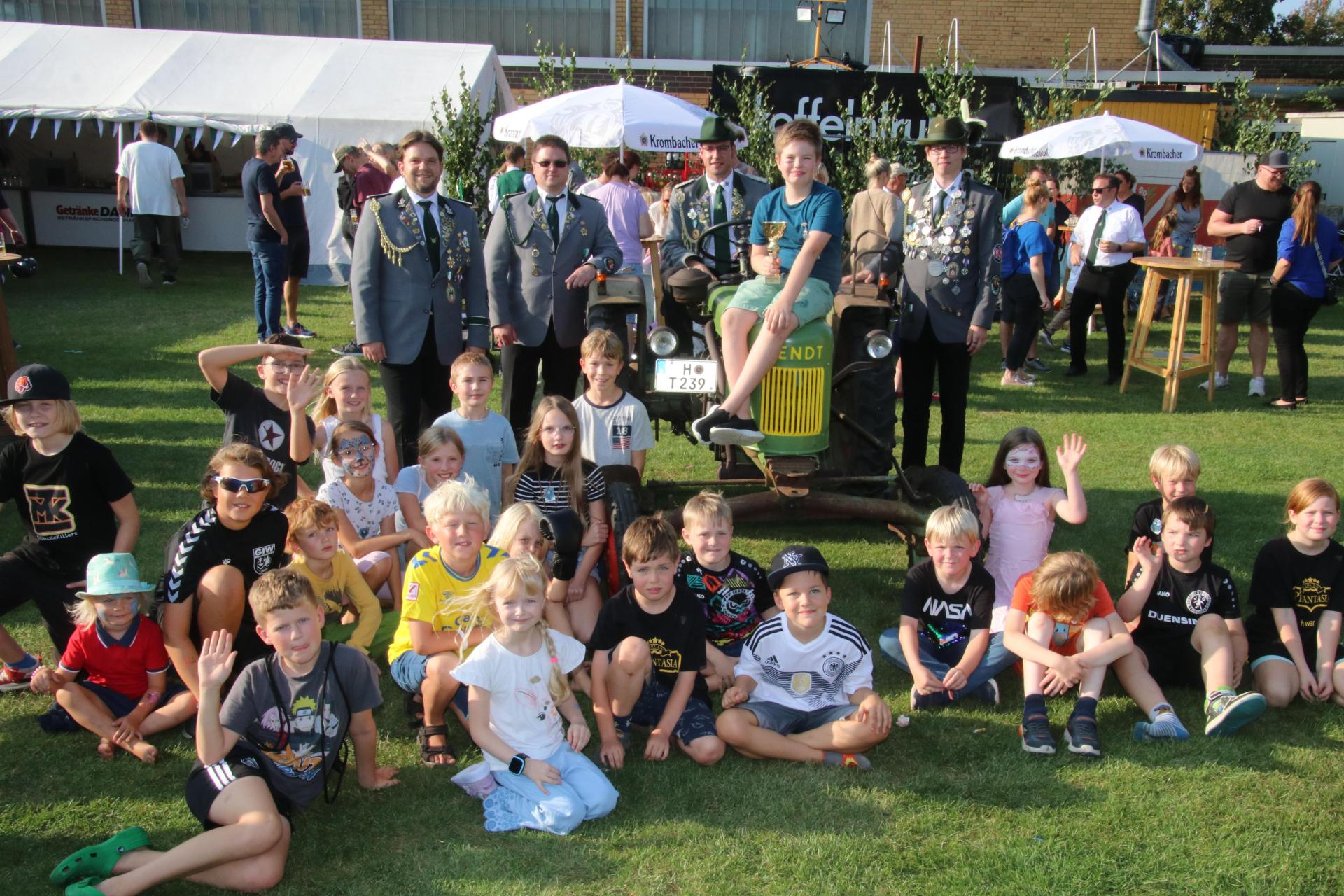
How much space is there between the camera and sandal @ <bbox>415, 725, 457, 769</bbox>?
138 inches

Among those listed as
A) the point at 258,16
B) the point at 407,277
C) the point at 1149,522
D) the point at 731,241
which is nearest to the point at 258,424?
the point at 407,277

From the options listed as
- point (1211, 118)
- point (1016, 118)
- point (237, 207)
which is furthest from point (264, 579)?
point (1211, 118)

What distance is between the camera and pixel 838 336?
17.4 ft

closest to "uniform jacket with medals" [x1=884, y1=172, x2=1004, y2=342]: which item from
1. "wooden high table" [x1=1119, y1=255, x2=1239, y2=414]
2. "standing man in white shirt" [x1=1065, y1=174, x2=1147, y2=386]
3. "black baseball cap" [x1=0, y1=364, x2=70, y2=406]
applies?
"wooden high table" [x1=1119, y1=255, x2=1239, y2=414]

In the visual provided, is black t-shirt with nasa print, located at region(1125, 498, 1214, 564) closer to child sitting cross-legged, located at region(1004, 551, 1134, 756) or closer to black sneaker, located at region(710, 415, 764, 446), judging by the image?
child sitting cross-legged, located at region(1004, 551, 1134, 756)

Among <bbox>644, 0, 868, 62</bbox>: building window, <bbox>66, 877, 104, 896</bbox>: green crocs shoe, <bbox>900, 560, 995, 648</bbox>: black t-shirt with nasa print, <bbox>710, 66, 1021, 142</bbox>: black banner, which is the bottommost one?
<bbox>66, 877, 104, 896</bbox>: green crocs shoe

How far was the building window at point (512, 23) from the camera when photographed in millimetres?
18234

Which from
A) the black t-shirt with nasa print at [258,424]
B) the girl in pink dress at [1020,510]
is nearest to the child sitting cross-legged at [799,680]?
the girl in pink dress at [1020,510]

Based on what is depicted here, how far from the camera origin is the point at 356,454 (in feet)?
14.2

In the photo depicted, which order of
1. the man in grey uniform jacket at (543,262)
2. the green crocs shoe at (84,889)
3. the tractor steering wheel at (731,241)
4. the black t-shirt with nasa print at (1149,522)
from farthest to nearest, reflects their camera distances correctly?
the man in grey uniform jacket at (543,262) < the tractor steering wheel at (731,241) < the black t-shirt with nasa print at (1149,522) < the green crocs shoe at (84,889)

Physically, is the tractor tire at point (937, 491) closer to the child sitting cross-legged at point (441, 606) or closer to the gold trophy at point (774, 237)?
the gold trophy at point (774, 237)

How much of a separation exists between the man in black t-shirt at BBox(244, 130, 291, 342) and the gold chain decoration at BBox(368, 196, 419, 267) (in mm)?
4828

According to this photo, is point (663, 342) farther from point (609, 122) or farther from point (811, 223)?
point (609, 122)

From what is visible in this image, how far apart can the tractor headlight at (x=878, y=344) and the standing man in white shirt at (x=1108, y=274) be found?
5.27 meters
